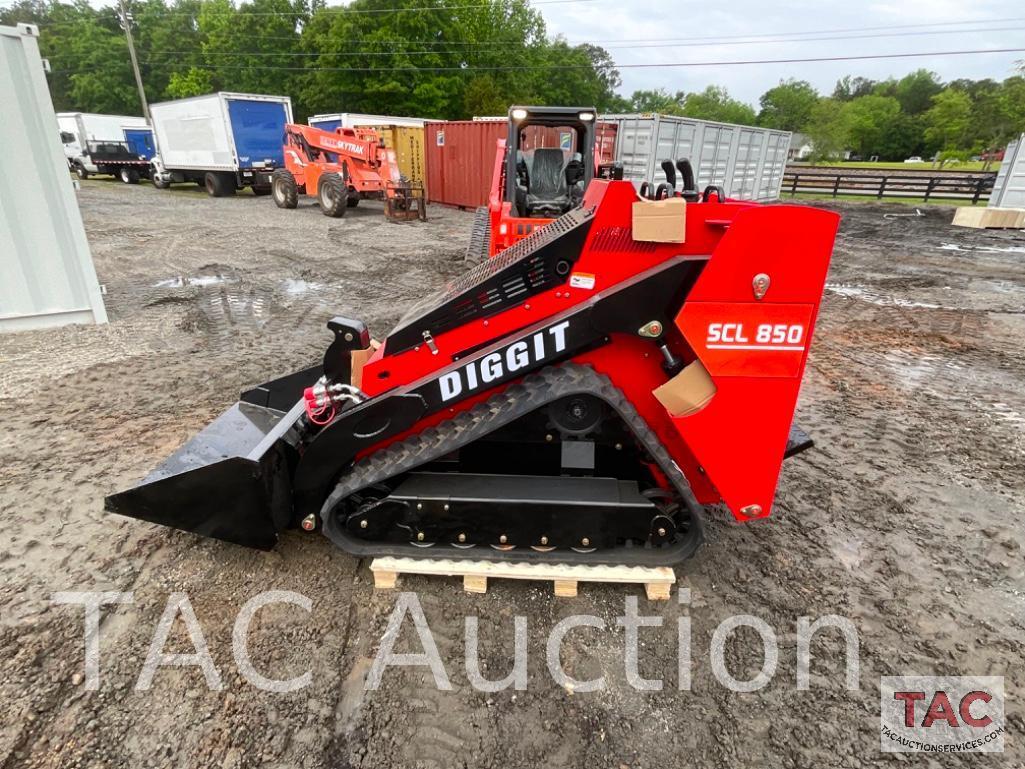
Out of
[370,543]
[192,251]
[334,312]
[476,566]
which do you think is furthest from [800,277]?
[192,251]

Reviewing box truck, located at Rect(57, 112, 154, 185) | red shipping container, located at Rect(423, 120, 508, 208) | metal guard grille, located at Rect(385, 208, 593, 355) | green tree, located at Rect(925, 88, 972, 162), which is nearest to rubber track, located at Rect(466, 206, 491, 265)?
metal guard grille, located at Rect(385, 208, 593, 355)

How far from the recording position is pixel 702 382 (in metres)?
2.33

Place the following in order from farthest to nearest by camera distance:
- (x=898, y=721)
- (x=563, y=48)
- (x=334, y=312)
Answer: (x=563, y=48) < (x=334, y=312) < (x=898, y=721)

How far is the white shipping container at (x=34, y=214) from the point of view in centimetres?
534

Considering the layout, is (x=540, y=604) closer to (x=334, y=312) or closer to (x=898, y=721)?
(x=898, y=721)

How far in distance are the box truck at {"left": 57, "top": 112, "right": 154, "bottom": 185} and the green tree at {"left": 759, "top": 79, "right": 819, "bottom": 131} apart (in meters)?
59.0

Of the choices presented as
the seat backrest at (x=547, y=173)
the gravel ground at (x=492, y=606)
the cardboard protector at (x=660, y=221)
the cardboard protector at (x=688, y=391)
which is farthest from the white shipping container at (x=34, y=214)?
the cardboard protector at (x=688, y=391)

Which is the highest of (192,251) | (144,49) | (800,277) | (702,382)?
(144,49)

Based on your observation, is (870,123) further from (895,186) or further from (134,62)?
(134,62)

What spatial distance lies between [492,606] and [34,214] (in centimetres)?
620

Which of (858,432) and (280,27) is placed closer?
(858,432)

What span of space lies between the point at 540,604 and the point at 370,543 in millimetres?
848

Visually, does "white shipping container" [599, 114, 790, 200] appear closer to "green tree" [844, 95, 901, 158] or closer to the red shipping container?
the red shipping container

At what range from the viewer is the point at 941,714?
2131 millimetres
